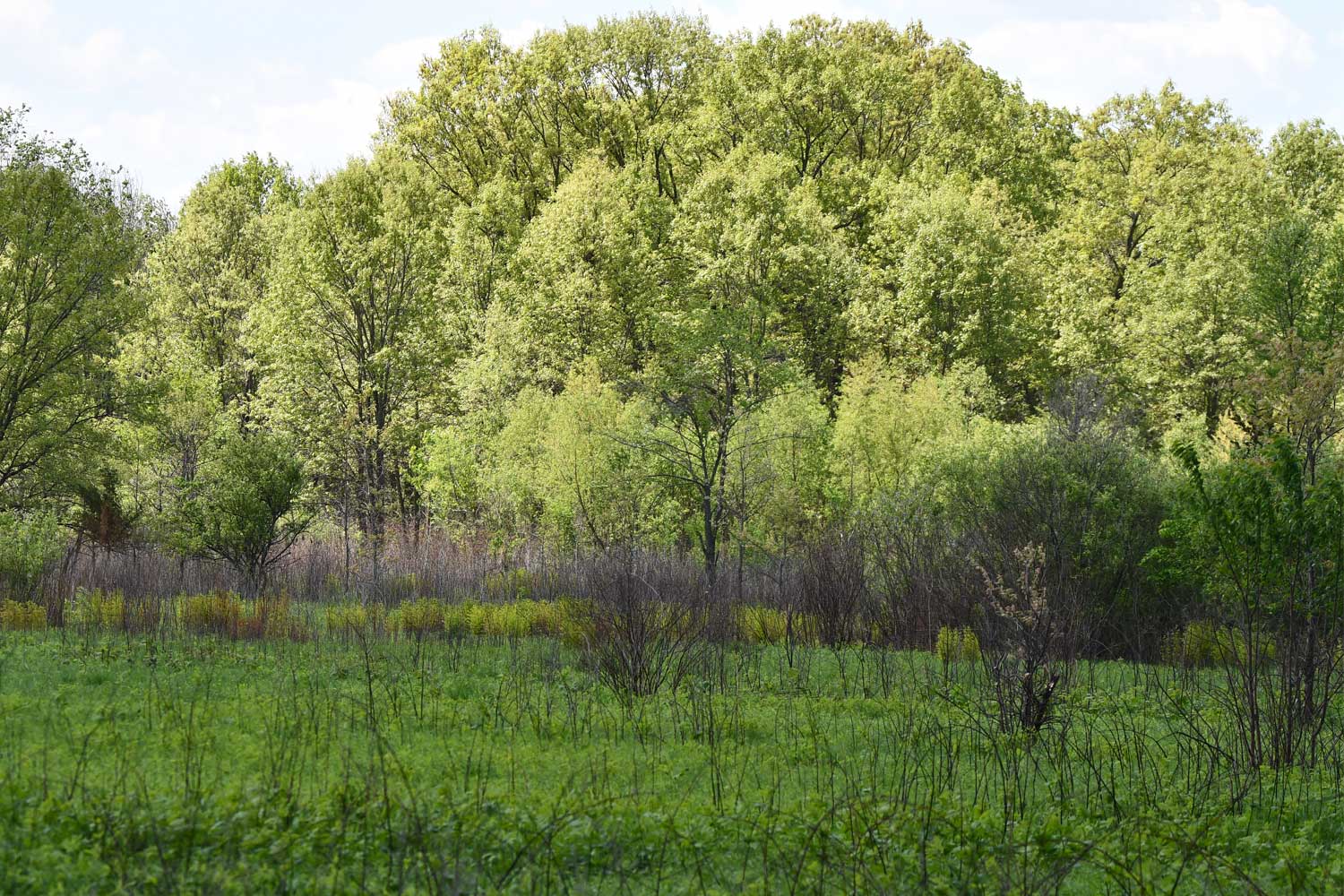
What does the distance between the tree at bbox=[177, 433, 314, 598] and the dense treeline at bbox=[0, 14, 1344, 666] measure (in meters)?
0.09

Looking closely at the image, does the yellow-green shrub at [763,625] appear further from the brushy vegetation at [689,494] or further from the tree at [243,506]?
the tree at [243,506]

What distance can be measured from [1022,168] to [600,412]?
803 inches

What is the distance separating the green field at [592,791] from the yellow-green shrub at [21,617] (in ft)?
11.9

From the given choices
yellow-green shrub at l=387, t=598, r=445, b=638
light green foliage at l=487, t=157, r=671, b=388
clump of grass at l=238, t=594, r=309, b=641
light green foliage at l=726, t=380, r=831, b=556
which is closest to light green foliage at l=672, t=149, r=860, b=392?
light green foliage at l=487, t=157, r=671, b=388

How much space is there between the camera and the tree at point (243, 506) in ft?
74.7

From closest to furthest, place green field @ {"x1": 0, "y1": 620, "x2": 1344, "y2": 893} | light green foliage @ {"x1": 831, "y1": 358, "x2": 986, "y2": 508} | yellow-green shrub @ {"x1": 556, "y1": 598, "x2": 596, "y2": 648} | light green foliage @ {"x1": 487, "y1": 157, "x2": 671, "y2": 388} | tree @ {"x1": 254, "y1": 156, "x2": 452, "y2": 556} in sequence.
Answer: green field @ {"x1": 0, "y1": 620, "x2": 1344, "y2": 893} → yellow-green shrub @ {"x1": 556, "y1": 598, "x2": 596, "y2": 648} → light green foliage @ {"x1": 831, "y1": 358, "x2": 986, "y2": 508} → tree @ {"x1": 254, "y1": 156, "x2": 452, "y2": 556} → light green foliage @ {"x1": 487, "y1": 157, "x2": 671, "y2": 388}

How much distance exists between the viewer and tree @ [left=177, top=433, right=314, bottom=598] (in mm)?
22766

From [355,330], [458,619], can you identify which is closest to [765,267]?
[355,330]

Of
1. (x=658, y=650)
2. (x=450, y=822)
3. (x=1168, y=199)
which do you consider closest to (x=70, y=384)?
(x=658, y=650)

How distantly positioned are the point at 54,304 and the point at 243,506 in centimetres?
985

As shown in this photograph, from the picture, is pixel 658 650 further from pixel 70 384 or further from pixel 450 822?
pixel 70 384

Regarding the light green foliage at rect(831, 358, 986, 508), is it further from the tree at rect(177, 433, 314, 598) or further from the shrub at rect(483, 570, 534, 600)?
the tree at rect(177, 433, 314, 598)

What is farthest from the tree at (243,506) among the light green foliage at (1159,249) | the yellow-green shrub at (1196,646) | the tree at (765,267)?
the light green foliage at (1159,249)

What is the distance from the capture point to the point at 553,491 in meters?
31.8
